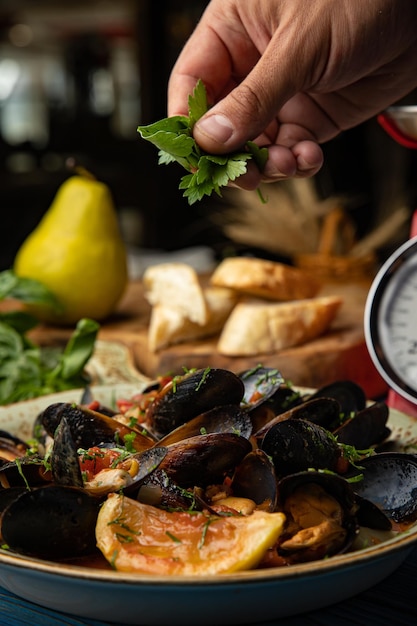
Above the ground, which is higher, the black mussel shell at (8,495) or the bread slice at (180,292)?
the black mussel shell at (8,495)

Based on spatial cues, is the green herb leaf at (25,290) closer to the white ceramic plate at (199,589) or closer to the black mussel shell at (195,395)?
the black mussel shell at (195,395)

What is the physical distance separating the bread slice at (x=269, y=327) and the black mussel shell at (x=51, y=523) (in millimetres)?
1302

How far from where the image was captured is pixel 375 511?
121 cm

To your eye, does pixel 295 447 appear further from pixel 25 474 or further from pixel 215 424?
pixel 25 474

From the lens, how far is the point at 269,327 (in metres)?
2.42

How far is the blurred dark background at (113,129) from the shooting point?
637cm

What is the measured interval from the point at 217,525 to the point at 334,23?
1.07m

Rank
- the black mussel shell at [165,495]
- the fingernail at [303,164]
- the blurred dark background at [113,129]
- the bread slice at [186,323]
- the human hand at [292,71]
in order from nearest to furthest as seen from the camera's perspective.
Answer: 1. the black mussel shell at [165,495]
2. the human hand at [292,71]
3. the fingernail at [303,164]
4. the bread slice at [186,323]
5. the blurred dark background at [113,129]

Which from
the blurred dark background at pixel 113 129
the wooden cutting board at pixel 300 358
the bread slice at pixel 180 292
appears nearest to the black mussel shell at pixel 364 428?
the wooden cutting board at pixel 300 358

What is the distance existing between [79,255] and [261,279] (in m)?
0.72

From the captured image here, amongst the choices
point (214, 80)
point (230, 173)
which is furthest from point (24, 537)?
point (214, 80)

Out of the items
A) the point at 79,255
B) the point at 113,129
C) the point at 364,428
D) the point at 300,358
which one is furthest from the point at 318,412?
the point at 113,129

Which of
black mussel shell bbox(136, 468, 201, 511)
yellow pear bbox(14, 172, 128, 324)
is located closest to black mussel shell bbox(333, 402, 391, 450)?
black mussel shell bbox(136, 468, 201, 511)

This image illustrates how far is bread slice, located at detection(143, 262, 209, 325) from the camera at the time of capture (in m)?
2.58
